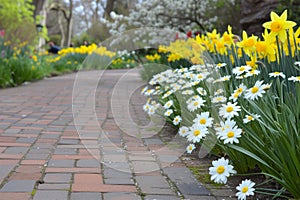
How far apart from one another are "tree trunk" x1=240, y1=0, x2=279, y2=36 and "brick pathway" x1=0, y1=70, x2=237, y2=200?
99.1 inches

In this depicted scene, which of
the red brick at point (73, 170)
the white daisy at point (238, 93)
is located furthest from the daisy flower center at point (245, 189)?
the red brick at point (73, 170)

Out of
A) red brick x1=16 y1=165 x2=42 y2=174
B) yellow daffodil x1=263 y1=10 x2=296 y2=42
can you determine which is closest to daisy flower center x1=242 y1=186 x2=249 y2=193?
yellow daffodil x1=263 y1=10 x2=296 y2=42

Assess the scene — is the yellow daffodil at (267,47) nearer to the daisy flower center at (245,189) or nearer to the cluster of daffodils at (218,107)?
the cluster of daffodils at (218,107)

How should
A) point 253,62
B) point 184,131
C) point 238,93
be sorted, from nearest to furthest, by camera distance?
point 238,93, point 253,62, point 184,131

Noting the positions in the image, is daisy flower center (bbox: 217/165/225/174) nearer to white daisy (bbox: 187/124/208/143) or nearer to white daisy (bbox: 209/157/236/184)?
white daisy (bbox: 209/157/236/184)

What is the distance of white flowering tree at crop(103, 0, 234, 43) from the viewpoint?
9453 millimetres

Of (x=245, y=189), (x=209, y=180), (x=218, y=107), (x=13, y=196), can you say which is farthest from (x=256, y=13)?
(x=13, y=196)

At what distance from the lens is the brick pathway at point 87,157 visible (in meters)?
2.03

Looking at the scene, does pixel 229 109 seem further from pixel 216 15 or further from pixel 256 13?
pixel 216 15

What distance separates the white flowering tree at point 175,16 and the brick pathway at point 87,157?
5.15m

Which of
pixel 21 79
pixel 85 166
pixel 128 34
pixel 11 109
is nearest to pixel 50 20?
pixel 128 34

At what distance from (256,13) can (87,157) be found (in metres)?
4.36

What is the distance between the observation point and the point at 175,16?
982cm

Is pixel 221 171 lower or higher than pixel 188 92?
lower
